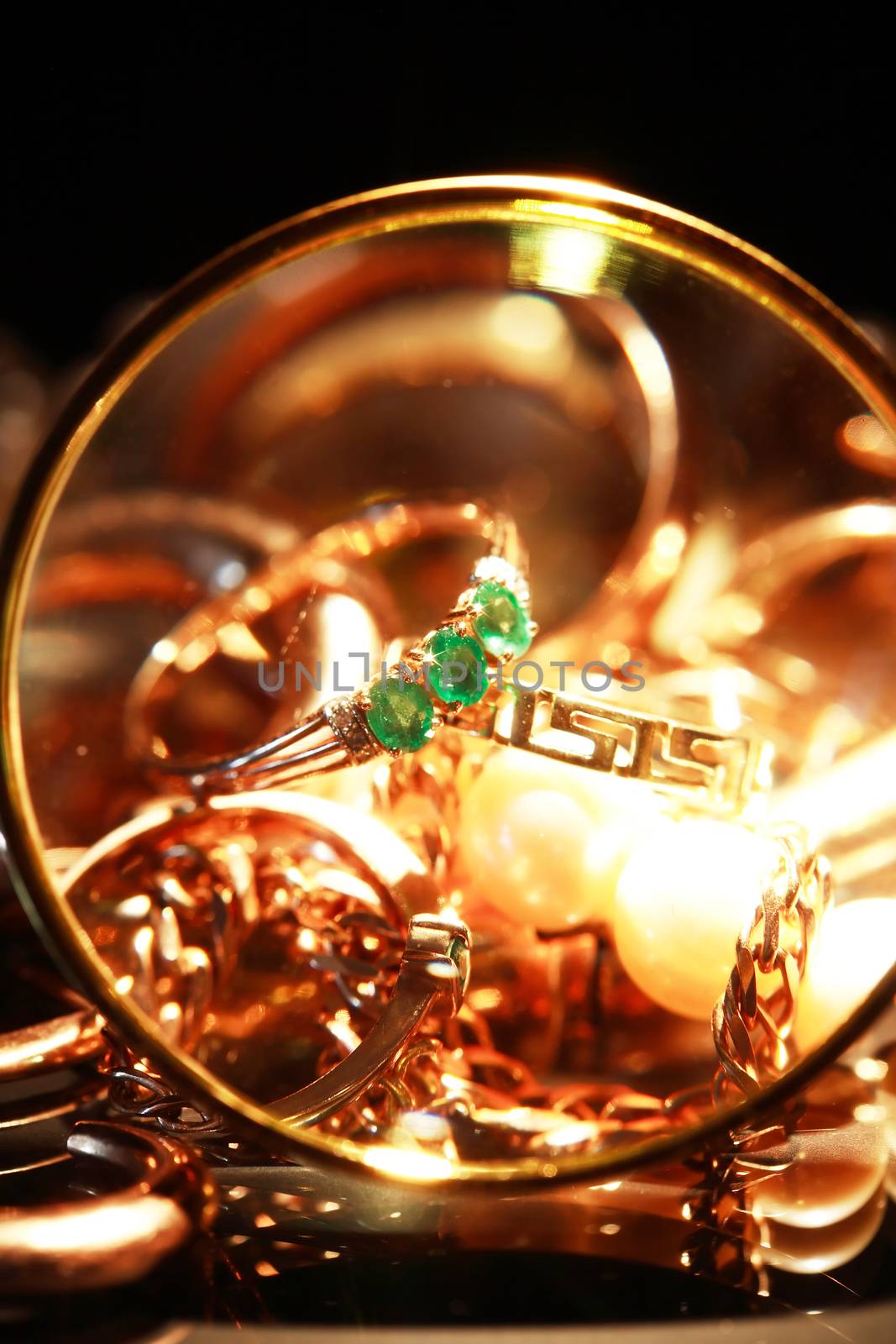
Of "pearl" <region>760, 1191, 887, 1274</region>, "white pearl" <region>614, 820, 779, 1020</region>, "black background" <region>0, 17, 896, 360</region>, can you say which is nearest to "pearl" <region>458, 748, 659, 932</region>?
"white pearl" <region>614, 820, 779, 1020</region>

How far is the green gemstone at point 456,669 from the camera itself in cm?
34

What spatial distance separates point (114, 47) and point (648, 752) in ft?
2.09

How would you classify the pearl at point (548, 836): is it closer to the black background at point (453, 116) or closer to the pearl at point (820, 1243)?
the pearl at point (820, 1243)

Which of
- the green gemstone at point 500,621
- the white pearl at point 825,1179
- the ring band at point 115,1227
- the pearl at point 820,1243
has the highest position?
the green gemstone at point 500,621

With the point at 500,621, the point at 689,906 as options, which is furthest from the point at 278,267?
the point at 689,906

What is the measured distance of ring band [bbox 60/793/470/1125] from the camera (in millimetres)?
329

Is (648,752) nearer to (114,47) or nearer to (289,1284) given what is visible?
(289,1284)

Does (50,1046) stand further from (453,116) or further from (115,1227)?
(453,116)

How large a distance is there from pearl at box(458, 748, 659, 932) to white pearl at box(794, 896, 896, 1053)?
76 mm

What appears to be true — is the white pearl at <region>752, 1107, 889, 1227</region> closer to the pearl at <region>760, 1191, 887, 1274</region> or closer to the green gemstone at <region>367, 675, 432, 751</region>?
the pearl at <region>760, 1191, 887, 1274</region>

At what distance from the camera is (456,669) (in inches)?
13.6

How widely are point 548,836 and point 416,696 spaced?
0.26 ft

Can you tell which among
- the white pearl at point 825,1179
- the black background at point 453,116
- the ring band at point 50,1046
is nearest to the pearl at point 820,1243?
the white pearl at point 825,1179

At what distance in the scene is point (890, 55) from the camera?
0.74 metres
